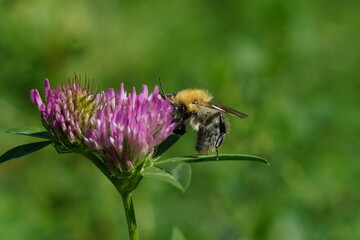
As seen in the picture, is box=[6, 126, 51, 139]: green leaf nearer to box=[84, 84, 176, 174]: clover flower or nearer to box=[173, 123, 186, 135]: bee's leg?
box=[84, 84, 176, 174]: clover flower

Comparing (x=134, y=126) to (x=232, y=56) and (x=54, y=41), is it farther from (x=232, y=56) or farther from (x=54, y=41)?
(x=54, y=41)

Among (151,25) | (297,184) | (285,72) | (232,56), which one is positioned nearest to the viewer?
(297,184)

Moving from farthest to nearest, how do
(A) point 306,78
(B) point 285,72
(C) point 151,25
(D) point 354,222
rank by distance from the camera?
(C) point 151,25 < (A) point 306,78 < (B) point 285,72 < (D) point 354,222

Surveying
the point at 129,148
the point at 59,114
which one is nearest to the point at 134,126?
the point at 129,148

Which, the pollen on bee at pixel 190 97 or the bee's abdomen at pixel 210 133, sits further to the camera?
the pollen on bee at pixel 190 97

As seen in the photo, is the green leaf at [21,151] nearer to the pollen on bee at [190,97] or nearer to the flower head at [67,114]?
the flower head at [67,114]

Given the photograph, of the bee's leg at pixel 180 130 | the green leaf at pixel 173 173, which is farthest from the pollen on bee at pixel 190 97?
the green leaf at pixel 173 173

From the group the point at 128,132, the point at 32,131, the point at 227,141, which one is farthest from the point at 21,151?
the point at 227,141
